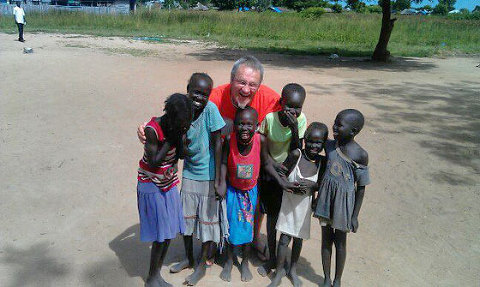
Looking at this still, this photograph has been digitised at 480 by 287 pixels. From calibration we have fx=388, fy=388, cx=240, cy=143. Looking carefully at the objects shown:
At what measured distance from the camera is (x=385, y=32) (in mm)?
14594

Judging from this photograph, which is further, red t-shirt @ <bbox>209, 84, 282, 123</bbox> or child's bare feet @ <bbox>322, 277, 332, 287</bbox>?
red t-shirt @ <bbox>209, 84, 282, 123</bbox>

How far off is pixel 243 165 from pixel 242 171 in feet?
0.15

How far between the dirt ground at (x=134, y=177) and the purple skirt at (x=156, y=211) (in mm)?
491

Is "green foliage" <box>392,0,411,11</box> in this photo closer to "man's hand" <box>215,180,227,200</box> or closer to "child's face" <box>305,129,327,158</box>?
"child's face" <box>305,129,327,158</box>

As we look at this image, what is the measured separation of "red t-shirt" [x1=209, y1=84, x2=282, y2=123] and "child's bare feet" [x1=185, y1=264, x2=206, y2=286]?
3.76ft

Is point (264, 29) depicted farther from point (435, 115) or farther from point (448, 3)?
point (448, 3)

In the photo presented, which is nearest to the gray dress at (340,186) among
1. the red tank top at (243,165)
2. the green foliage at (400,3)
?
the red tank top at (243,165)

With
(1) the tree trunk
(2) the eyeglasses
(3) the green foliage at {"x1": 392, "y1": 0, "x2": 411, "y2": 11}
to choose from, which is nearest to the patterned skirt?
(2) the eyeglasses

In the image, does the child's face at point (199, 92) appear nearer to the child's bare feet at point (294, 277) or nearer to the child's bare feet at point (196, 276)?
the child's bare feet at point (196, 276)

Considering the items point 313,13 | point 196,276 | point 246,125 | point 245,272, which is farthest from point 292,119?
point 313,13

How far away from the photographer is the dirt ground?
3057mm

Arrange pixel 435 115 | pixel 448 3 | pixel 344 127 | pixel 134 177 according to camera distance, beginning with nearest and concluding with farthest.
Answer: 1. pixel 344 127
2. pixel 134 177
3. pixel 435 115
4. pixel 448 3

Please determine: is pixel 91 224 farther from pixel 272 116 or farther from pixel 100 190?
pixel 272 116

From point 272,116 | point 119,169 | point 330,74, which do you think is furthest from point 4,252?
point 330,74
